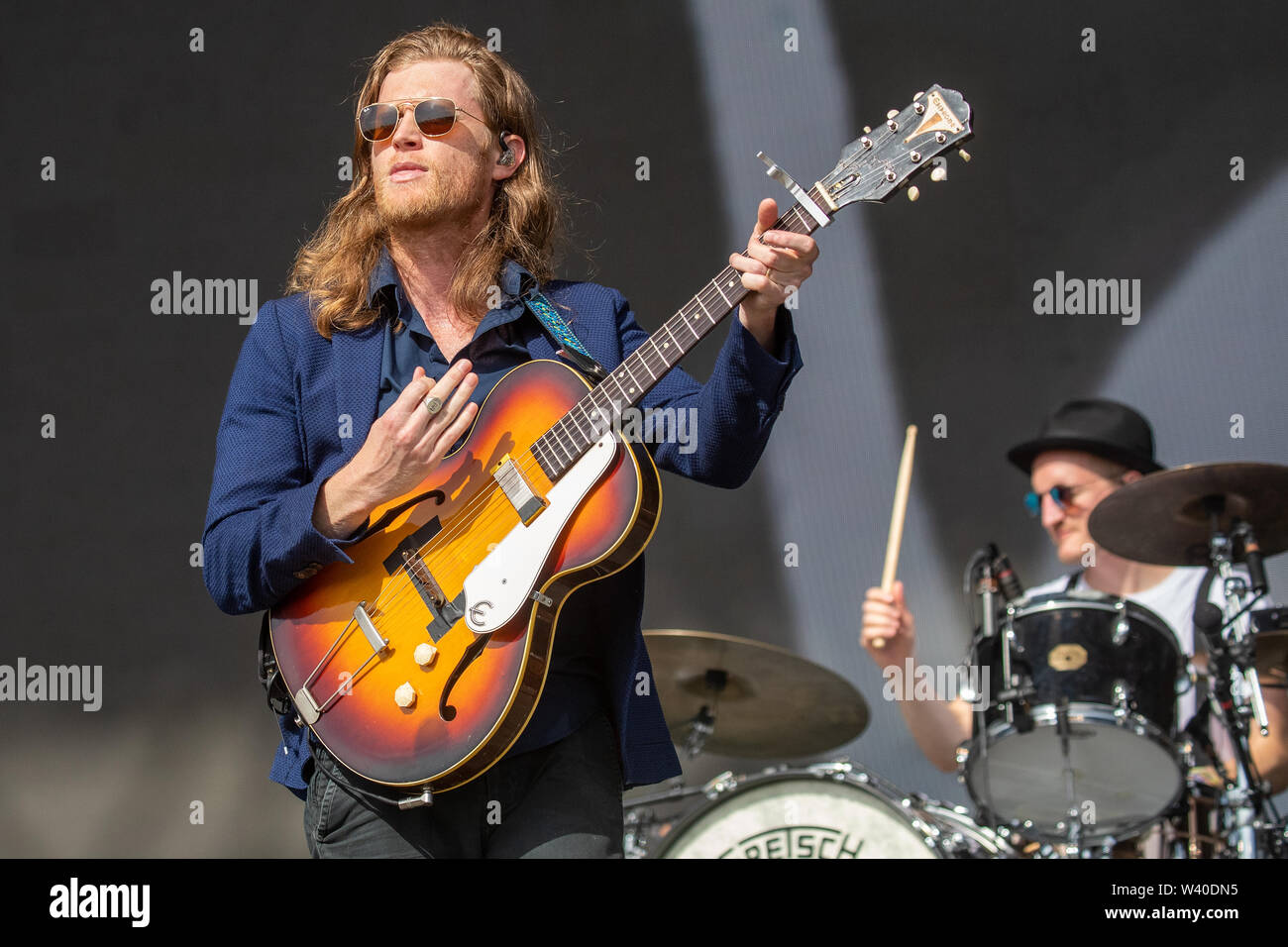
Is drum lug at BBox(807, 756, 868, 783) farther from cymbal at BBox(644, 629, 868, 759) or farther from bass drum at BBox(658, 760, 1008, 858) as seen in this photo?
cymbal at BBox(644, 629, 868, 759)

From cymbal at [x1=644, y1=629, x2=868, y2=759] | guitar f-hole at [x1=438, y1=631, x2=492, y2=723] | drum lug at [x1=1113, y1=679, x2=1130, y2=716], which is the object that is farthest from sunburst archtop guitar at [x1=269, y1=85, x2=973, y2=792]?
drum lug at [x1=1113, y1=679, x2=1130, y2=716]

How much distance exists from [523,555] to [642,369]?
37 centimetres

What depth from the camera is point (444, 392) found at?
2.06 metres

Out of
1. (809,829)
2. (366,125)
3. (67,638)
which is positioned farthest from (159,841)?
(366,125)

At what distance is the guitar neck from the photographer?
2217 millimetres

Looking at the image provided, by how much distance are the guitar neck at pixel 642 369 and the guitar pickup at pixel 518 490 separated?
0.13 feet

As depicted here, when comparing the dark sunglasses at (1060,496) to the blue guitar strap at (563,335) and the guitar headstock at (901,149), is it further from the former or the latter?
the blue guitar strap at (563,335)

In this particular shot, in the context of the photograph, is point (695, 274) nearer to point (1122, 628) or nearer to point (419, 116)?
point (1122, 628)

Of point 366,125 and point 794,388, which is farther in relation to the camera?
point 794,388

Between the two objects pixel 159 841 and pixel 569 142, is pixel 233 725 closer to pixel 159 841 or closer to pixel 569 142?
pixel 159 841

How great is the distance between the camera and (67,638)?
16.3 ft

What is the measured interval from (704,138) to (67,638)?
2.96 metres

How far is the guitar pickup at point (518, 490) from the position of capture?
2.20m
